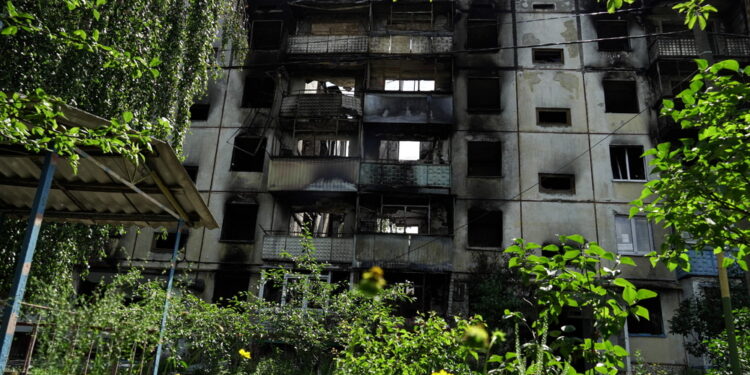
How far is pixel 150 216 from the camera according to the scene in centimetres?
1016

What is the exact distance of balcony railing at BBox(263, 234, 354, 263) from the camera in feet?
74.9

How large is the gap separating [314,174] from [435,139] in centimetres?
688

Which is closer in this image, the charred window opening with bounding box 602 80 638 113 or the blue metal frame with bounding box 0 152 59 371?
the blue metal frame with bounding box 0 152 59 371

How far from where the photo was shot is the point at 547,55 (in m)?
27.0

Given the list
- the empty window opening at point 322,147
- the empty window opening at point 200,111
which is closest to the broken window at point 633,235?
the empty window opening at point 322,147

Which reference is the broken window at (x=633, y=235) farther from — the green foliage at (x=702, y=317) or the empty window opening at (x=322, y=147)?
the empty window opening at (x=322, y=147)

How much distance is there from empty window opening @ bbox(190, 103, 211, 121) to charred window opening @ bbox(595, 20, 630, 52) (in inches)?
857

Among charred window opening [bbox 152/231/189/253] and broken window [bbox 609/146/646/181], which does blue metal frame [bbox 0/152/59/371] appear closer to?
charred window opening [bbox 152/231/189/253]

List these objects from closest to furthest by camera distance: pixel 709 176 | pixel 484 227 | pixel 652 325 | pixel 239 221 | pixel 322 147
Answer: pixel 709 176, pixel 652 325, pixel 484 227, pixel 239 221, pixel 322 147

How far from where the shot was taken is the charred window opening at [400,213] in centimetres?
2423

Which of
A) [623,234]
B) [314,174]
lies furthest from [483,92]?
[314,174]

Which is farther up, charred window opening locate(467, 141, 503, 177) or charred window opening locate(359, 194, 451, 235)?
charred window opening locate(467, 141, 503, 177)

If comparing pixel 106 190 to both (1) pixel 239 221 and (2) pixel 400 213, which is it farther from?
(2) pixel 400 213

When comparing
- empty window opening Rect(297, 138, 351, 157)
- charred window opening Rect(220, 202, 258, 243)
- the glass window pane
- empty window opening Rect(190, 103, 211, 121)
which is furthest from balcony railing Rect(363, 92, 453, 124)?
the glass window pane
